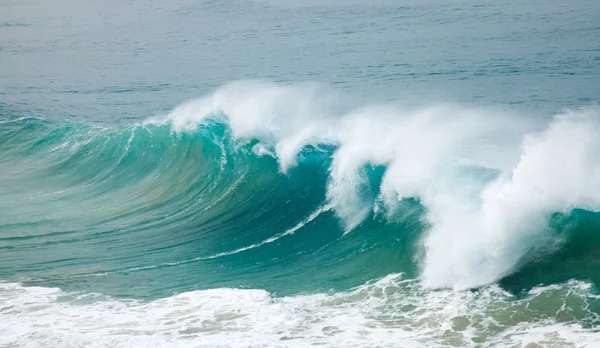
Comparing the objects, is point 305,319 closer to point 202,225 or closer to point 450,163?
point 202,225

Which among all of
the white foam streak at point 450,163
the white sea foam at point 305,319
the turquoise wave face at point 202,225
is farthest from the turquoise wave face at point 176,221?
the white sea foam at point 305,319

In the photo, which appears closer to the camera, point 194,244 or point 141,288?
point 141,288

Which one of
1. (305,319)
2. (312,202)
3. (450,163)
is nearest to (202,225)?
(312,202)

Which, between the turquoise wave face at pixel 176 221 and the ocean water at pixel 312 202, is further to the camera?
the turquoise wave face at pixel 176 221

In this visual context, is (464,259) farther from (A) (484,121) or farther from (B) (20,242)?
(A) (484,121)

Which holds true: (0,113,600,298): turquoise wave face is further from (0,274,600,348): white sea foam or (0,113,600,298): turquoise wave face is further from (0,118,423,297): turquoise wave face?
(0,274,600,348): white sea foam

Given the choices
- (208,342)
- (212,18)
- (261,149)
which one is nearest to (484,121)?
(261,149)

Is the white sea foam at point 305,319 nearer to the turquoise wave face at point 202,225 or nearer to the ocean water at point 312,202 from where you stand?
the ocean water at point 312,202
